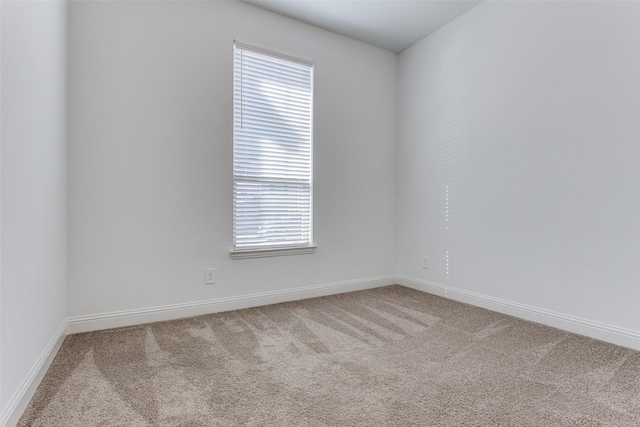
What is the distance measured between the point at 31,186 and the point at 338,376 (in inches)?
70.4

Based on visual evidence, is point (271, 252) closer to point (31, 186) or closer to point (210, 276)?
point (210, 276)

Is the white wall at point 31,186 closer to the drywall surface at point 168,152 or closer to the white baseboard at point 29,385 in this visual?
the white baseboard at point 29,385

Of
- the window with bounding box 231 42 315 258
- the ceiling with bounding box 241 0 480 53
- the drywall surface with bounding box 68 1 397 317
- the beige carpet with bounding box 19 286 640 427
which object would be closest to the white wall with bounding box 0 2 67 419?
the drywall surface with bounding box 68 1 397 317

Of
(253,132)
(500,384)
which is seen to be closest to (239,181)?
(253,132)

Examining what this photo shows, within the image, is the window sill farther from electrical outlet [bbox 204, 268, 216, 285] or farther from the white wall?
the white wall

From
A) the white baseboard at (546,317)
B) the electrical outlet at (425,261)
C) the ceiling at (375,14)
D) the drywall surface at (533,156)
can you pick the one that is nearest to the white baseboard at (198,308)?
the electrical outlet at (425,261)

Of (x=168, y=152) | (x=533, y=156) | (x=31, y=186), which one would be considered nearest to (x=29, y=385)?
(x=31, y=186)

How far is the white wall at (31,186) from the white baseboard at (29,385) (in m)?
0.01

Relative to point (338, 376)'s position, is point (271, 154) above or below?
above

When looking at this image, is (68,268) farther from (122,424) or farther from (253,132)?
(253,132)

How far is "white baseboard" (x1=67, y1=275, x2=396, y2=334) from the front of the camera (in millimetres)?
2256

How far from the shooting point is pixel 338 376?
5.37 feet

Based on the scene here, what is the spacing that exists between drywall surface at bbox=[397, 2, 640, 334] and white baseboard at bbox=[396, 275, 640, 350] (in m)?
0.04

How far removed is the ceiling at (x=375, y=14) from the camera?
2814 millimetres
